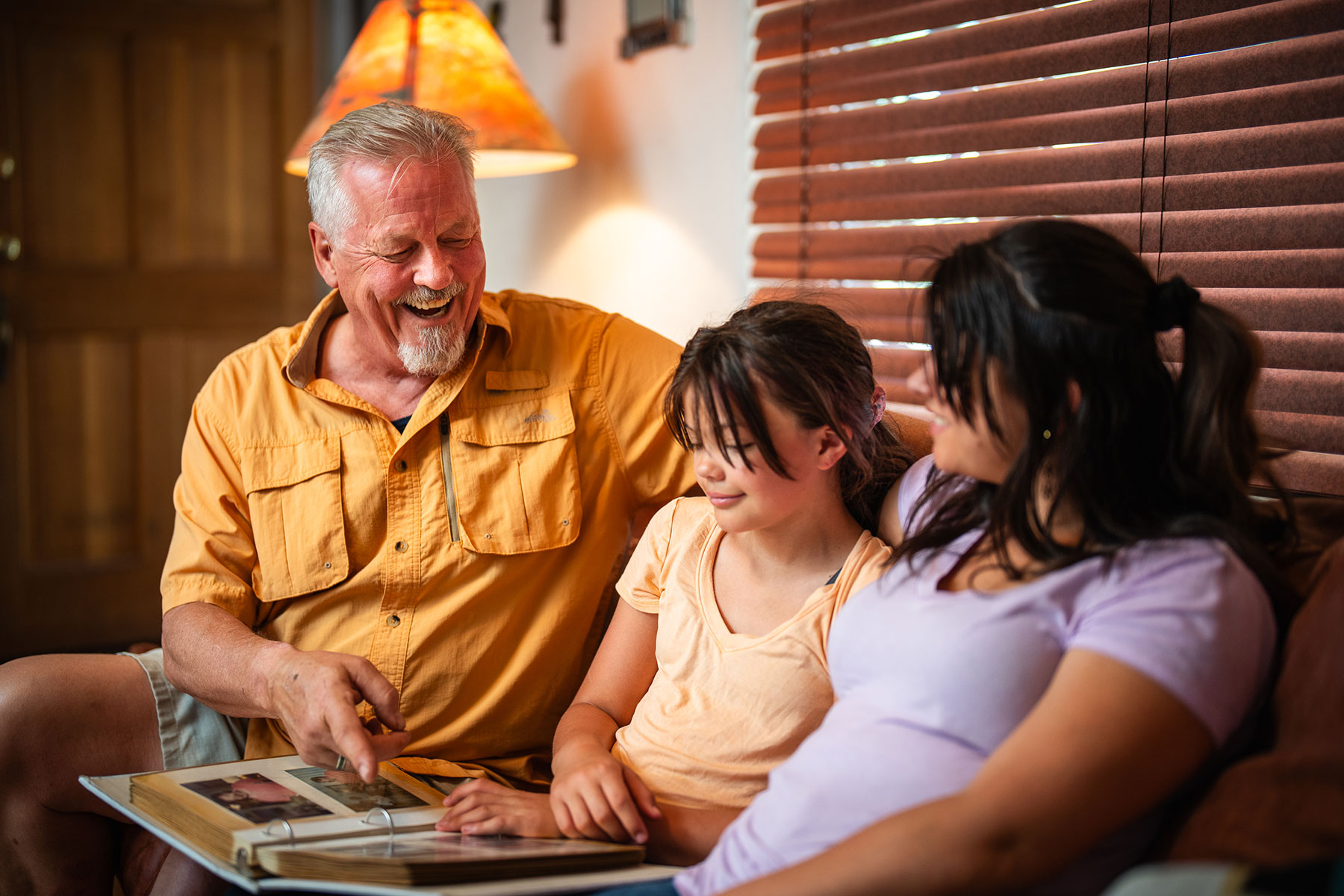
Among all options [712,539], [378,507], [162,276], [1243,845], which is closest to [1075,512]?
[1243,845]

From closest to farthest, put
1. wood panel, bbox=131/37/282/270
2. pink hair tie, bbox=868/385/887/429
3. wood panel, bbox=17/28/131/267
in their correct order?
pink hair tie, bbox=868/385/887/429, wood panel, bbox=17/28/131/267, wood panel, bbox=131/37/282/270

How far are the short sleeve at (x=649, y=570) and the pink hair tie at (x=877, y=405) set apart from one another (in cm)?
28

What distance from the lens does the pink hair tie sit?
48.3 inches

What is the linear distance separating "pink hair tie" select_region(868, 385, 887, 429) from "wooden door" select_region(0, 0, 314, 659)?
8.88 feet

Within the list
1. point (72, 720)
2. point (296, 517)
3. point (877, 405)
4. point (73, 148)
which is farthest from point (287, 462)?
point (73, 148)

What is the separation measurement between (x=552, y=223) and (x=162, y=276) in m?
1.28

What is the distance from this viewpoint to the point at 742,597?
1.23 metres

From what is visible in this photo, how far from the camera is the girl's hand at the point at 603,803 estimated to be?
1.10 meters

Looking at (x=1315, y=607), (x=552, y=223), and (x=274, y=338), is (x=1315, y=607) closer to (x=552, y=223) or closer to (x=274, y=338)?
(x=274, y=338)

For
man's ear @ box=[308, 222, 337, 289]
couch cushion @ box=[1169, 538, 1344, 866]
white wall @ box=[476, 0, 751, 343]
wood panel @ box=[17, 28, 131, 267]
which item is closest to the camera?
couch cushion @ box=[1169, 538, 1344, 866]

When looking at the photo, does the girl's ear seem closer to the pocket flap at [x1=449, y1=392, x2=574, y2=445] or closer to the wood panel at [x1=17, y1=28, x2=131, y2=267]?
the pocket flap at [x1=449, y1=392, x2=574, y2=445]

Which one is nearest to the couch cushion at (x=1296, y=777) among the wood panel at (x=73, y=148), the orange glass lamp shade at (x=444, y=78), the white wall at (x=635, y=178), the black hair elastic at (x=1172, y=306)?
the black hair elastic at (x=1172, y=306)

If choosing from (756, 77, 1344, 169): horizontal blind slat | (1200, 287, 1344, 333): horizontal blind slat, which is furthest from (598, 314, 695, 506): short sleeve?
(1200, 287, 1344, 333): horizontal blind slat

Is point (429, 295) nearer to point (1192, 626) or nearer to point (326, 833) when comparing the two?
point (326, 833)
